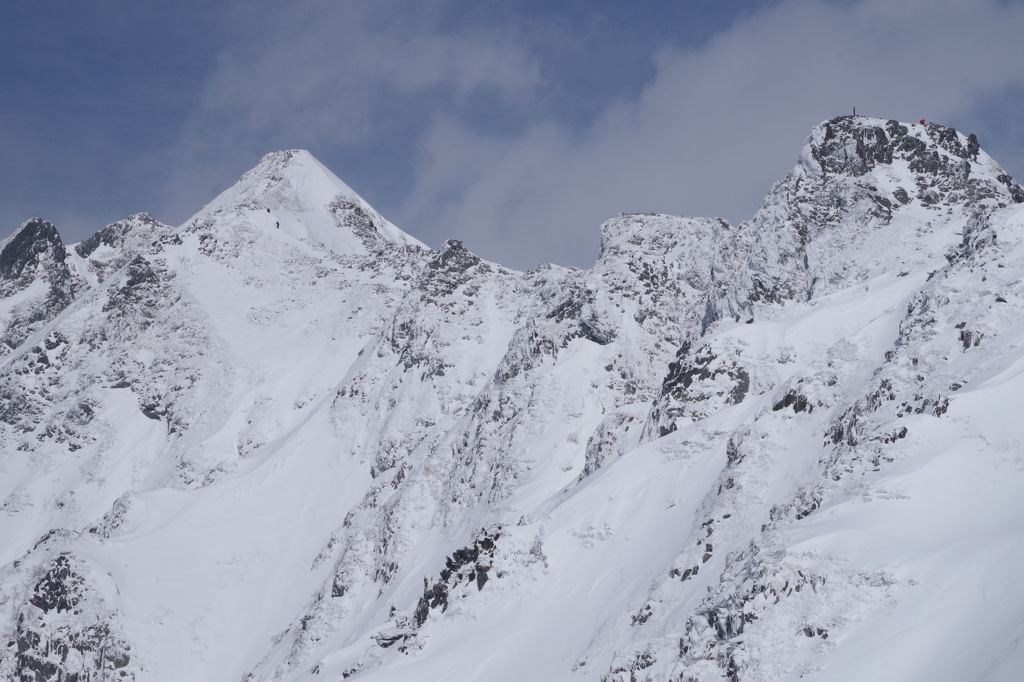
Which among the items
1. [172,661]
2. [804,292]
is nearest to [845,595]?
[804,292]

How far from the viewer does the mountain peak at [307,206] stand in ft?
463

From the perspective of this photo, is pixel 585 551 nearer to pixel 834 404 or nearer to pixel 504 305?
pixel 834 404

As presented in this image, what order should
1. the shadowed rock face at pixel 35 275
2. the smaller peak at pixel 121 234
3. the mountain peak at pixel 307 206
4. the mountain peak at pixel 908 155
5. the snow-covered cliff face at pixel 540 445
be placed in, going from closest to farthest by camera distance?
the snow-covered cliff face at pixel 540 445
the mountain peak at pixel 908 155
the mountain peak at pixel 307 206
the shadowed rock face at pixel 35 275
the smaller peak at pixel 121 234

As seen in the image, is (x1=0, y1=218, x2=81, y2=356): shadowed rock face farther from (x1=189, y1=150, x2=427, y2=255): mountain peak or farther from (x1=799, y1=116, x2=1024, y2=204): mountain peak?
(x1=799, y1=116, x2=1024, y2=204): mountain peak

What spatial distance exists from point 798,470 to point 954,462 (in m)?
8.80

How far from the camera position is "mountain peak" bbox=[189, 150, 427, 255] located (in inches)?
5551

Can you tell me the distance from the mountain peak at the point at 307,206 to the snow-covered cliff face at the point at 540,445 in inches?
41.6

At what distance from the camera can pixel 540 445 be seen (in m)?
66.5

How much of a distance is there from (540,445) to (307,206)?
9570 centimetres

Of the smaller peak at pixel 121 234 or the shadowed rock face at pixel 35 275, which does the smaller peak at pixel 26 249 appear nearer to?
the shadowed rock face at pixel 35 275

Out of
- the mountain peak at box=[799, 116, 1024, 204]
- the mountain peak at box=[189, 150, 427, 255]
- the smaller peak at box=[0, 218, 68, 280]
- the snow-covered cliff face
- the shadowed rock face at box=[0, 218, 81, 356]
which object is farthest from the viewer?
the smaller peak at box=[0, 218, 68, 280]

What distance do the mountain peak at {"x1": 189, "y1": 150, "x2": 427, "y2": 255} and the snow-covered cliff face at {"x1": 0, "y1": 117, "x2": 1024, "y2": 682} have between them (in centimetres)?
106

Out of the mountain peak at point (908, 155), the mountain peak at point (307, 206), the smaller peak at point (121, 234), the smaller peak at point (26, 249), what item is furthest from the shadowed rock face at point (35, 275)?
the mountain peak at point (908, 155)

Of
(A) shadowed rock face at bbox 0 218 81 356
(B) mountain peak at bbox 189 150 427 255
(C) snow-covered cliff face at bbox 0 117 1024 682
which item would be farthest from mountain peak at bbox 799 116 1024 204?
(A) shadowed rock face at bbox 0 218 81 356
